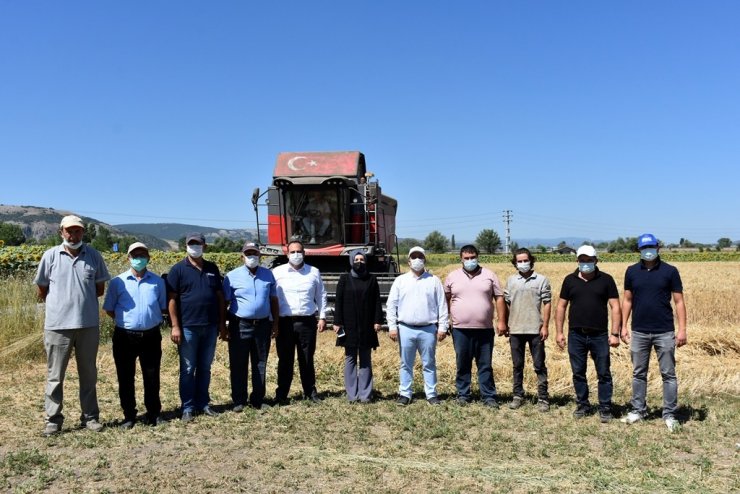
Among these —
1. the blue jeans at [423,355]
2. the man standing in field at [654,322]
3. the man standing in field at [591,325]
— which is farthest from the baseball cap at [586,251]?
the blue jeans at [423,355]

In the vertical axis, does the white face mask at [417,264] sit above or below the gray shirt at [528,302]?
above

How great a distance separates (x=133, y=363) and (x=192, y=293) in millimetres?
888

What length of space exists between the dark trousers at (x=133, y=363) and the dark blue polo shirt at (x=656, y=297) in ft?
15.8

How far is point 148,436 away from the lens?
5.93 m

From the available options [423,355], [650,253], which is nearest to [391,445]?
[423,355]

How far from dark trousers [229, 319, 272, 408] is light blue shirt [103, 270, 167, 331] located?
923 mm

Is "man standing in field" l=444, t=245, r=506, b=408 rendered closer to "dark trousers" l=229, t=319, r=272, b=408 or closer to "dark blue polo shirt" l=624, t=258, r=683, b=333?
"dark blue polo shirt" l=624, t=258, r=683, b=333

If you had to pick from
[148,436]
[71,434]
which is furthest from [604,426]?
[71,434]

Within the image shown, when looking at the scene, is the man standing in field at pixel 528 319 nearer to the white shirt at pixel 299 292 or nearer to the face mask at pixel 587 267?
the face mask at pixel 587 267

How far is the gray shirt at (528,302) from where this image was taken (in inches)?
271

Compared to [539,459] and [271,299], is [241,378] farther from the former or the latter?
[539,459]

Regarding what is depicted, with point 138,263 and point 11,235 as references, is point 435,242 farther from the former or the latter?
point 138,263

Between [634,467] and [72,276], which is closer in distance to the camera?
[634,467]

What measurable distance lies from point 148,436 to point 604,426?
442 centimetres
